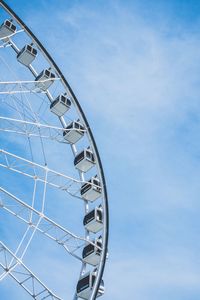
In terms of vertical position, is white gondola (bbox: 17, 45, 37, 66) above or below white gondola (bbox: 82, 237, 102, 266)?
above

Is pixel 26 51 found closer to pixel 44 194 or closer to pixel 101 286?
pixel 44 194

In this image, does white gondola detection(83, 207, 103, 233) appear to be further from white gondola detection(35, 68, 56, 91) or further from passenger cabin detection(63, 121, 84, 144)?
white gondola detection(35, 68, 56, 91)

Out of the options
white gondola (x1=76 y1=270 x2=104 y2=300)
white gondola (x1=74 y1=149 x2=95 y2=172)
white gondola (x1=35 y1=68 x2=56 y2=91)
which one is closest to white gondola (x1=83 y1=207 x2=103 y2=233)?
white gondola (x1=76 y1=270 x2=104 y2=300)

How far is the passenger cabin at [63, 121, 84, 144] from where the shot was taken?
20.1m

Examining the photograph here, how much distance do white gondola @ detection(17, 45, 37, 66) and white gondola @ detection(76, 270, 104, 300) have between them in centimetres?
1143

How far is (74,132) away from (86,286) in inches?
310

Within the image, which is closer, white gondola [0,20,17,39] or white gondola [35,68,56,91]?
white gondola [0,20,17,39]

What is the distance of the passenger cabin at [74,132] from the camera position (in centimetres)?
2012

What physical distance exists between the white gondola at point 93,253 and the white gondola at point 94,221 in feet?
2.04

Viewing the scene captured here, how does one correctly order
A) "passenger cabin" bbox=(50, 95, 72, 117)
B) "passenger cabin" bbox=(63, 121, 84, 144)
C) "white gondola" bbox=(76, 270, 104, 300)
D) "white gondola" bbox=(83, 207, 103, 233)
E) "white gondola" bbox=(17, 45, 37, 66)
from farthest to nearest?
"passenger cabin" bbox=(50, 95, 72, 117)
"white gondola" bbox=(17, 45, 37, 66)
"passenger cabin" bbox=(63, 121, 84, 144)
"white gondola" bbox=(83, 207, 103, 233)
"white gondola" bbox=(76, 270, 104, 300)

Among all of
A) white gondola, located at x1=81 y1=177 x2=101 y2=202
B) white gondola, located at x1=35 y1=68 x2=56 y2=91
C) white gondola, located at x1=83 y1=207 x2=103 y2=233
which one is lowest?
white gondola, located at x1=83 y1=207 x2=103 y2=233

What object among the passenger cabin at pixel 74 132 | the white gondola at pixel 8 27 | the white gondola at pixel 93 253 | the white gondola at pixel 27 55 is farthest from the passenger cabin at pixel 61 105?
the white gondola at pixel 93 253

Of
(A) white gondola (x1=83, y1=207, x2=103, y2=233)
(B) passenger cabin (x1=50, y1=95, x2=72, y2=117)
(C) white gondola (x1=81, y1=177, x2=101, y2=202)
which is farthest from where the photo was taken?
(B) passenger cabin (x1=50, y1=95, x2=72, y2=117)

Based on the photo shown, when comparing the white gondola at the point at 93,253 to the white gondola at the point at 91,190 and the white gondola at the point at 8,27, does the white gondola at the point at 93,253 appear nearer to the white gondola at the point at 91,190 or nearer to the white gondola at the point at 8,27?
the white gondola at the point at 91,190
